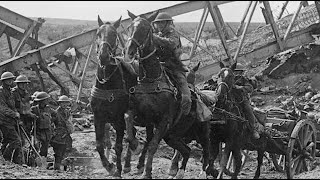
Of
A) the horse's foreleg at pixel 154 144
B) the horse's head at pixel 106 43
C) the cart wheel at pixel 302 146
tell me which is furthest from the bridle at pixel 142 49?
the cart wheel at pixel 302 146

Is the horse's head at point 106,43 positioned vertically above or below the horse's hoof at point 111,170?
above

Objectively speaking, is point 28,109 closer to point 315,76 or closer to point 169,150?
point 169,150

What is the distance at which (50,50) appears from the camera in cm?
1622

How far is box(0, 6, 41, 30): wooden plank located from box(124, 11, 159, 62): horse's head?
29.3 feet

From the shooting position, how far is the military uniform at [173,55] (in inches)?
360

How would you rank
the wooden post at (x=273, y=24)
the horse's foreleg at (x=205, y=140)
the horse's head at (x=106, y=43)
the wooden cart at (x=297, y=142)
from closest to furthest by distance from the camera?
the horse's head at (x=106, y=43) → the horse's foreleg at (x=205, y=140) → the wooden cart at (x=297, y=142) → the wooden post at (x=273, y=24)

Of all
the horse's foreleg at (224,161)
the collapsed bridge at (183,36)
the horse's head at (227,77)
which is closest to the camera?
the horse's foreleg at (224,161)

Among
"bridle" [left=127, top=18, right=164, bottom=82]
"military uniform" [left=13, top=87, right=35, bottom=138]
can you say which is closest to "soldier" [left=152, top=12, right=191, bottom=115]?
"bridle" [left=127, top=18, right=164, bottom=82]

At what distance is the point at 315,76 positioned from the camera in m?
20.4

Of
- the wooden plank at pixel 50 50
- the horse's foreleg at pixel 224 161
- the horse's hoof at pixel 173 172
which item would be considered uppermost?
the wooden plank at pixel 50 50

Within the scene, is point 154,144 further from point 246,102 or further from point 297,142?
point 297,142

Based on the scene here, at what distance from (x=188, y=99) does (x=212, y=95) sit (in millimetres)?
2330

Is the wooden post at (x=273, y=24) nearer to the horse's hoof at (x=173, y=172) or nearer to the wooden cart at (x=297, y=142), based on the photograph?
the wooden cart at (x=297, y=142)

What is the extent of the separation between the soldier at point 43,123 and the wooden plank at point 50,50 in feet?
9.12
